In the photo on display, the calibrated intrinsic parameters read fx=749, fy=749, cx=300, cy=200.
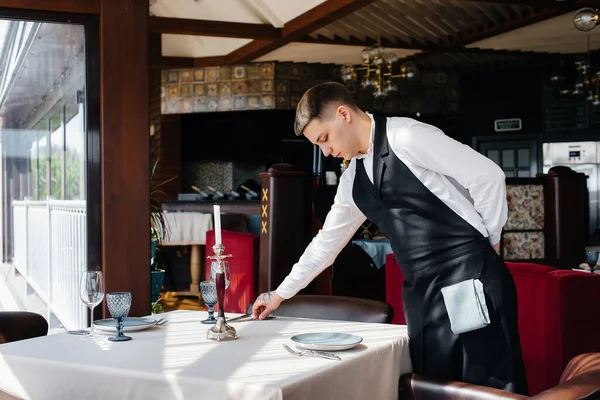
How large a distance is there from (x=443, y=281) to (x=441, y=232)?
0.15 metres

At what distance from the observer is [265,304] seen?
8.48 feet

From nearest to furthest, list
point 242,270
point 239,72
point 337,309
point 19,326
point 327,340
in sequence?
point 327,340, point 19,326, point 337,309, point 242,270, point 239,72

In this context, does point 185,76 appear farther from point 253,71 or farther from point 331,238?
point 331,238

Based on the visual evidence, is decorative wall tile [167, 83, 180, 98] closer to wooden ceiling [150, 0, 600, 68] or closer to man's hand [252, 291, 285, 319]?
wooden ceiling [150, 0, 600, 68]

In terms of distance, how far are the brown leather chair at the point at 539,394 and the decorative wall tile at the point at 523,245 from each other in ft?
17.6

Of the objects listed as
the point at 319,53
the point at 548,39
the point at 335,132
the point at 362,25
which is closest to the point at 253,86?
the point at 319,53

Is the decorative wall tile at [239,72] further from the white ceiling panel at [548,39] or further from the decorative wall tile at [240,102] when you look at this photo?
the white ceiling panel at [548,39]

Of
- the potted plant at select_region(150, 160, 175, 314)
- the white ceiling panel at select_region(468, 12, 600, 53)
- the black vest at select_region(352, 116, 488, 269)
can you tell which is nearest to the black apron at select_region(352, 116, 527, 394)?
the black vest at select_region(352, 116, 488, 269)

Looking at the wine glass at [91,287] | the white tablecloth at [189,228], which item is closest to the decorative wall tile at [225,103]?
the white tablecloth at [189,228]

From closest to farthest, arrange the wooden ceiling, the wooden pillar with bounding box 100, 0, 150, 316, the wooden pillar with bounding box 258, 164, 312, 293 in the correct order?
the wooden pillar with bounding box 100, 0, 150, 316 → the wooden pillar with bounding box 258, 164, 312, 293 → the wooden ceiling

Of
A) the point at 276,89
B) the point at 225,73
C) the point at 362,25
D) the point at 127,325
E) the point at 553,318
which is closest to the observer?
the point at 127,325

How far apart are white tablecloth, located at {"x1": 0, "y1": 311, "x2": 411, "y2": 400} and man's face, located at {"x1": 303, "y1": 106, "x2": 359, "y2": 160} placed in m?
0.58

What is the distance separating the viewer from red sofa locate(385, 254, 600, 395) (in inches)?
130

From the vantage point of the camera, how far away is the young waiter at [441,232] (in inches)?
85.9
